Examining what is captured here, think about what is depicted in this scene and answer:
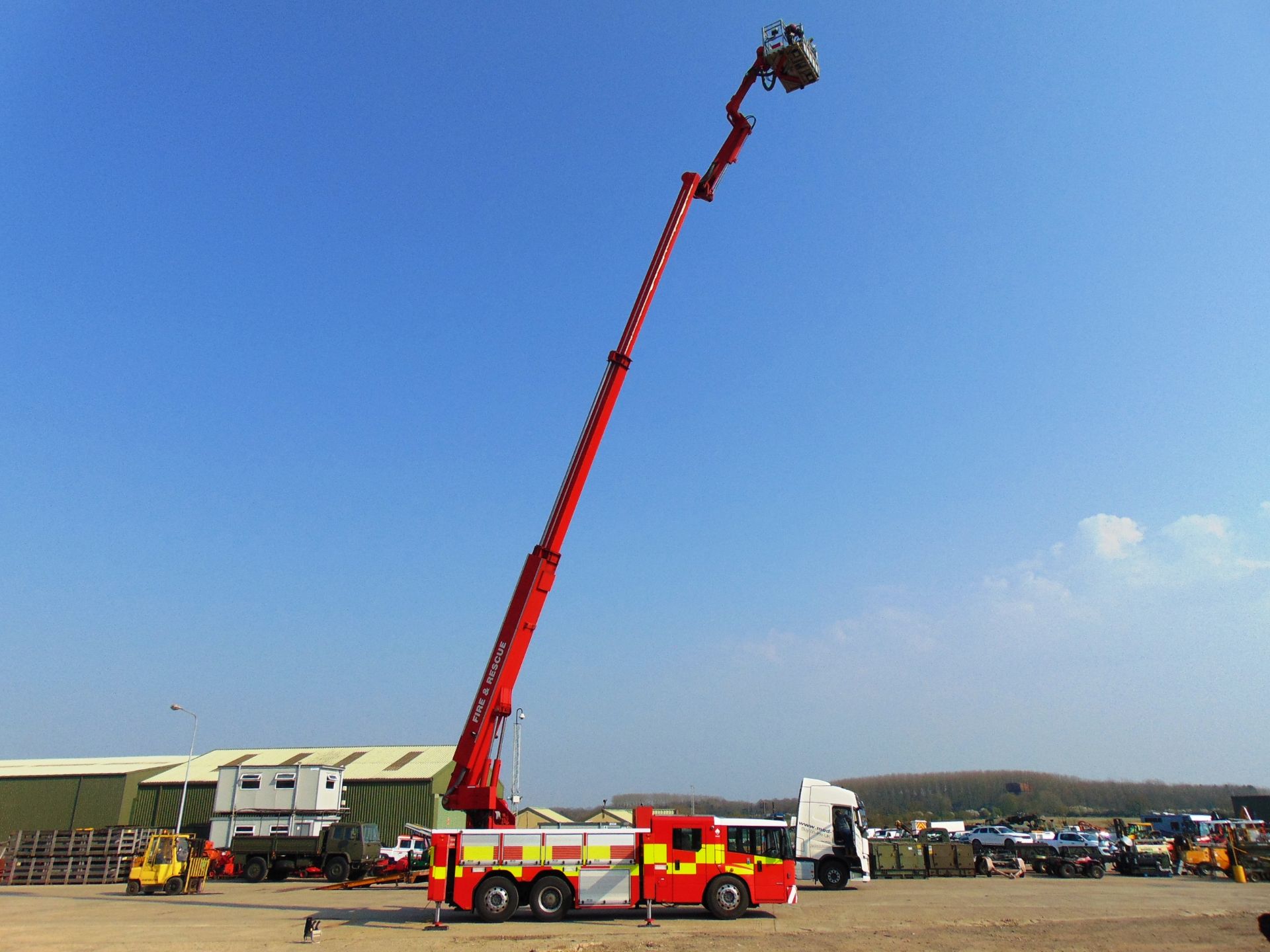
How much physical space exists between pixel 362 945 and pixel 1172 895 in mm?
25236

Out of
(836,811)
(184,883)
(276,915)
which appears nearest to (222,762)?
(184,883)

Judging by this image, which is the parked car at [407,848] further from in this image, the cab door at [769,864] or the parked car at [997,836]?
the parked car at [997,836]

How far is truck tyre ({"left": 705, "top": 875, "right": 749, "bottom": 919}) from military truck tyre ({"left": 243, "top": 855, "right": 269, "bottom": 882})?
74.4ft

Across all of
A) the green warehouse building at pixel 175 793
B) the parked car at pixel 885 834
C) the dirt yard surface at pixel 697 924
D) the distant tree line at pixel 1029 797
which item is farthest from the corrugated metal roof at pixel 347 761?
the distant tree line at pixel 1029 797

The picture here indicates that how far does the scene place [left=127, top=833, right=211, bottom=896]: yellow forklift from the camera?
27.6 meters

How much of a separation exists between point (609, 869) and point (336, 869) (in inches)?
709

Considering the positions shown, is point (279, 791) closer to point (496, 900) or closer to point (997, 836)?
point (496, 900)

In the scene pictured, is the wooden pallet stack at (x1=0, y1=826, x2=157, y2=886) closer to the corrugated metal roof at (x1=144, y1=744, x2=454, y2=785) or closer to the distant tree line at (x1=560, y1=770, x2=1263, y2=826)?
the corrugated metal roof at (x1=144, y1=744, x2=454, y2=785)

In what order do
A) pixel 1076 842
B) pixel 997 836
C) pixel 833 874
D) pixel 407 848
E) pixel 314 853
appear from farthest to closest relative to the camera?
1. pixel 997 836
2. pixel 1076 842
3. pixel 407 848
4. pixel 314 853
5. pixel 833 874

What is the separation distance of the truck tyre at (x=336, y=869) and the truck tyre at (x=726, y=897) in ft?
61.0

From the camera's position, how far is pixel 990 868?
34438 millimetres

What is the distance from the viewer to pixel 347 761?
5291cm

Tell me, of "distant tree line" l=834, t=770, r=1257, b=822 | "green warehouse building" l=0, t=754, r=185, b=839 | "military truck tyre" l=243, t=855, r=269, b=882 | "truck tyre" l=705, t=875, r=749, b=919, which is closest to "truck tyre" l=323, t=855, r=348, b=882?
"military truck tyre" l=243, t=855, r=269, b=882

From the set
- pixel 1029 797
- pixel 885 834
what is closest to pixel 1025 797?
pixel 1029 797
